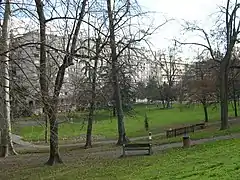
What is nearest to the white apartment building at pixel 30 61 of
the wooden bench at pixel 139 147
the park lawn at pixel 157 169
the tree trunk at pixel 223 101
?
the park lawn at pixel 157 169

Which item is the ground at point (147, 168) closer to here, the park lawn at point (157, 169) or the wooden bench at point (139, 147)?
the park lawn at point (157, 169)

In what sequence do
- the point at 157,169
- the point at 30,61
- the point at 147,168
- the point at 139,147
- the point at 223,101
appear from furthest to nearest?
the point at 223,101 → the point at 139,147 → the point at 147,168 → the point at 157,169 → the point at 30,61

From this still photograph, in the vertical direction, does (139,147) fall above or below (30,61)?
below

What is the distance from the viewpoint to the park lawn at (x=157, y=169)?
9492mm

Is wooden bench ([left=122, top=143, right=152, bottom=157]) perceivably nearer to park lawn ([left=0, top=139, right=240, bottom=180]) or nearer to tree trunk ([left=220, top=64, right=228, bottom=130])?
park lawn ([left=0, top=139, right=240, bottom=180])

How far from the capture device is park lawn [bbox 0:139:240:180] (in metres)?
9.49

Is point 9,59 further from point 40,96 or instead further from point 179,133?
point 179,133

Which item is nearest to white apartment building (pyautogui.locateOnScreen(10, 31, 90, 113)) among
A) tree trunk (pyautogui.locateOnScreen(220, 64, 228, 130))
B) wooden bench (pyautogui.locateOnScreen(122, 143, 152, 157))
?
wooden bench (pyautogui.locateOnScreen(122, 143, 152, 157))

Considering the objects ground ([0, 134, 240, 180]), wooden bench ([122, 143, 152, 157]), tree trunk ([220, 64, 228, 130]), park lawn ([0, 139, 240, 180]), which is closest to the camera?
park lawn ([0, 139, 240, 180])

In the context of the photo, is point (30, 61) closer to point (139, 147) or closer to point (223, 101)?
point (139, 147)

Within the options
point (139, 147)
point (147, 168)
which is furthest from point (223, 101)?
point (147, 168)

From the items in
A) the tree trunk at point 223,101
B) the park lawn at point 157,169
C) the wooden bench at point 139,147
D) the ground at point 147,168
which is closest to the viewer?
the park lawn at point 157,169

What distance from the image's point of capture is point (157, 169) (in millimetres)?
11977

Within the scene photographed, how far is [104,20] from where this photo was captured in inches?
503
